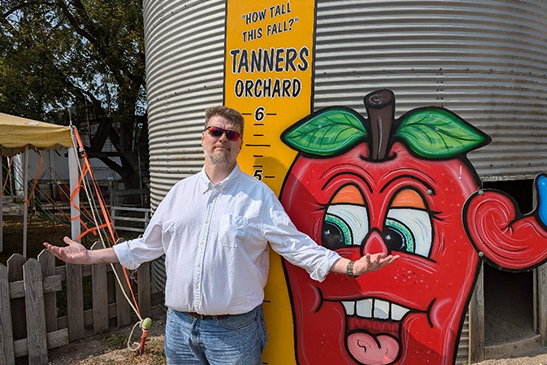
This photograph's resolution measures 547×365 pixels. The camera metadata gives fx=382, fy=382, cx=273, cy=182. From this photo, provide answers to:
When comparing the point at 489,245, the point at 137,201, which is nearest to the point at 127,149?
the point at 137,201

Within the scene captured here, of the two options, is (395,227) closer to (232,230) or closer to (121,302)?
(232,230)

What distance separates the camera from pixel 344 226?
11.5 ft

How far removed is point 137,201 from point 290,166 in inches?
599

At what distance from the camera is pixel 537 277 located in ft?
13.0

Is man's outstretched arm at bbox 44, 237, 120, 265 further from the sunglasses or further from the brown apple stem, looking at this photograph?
the brown apple stem

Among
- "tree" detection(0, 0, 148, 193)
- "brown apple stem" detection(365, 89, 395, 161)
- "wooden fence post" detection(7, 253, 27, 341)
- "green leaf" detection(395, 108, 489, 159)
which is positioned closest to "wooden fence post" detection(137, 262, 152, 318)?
"wooden fence post" detection(7, 253, 27, 341)

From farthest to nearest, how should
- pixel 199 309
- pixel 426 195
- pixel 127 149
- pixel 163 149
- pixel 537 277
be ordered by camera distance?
pixel 127 149 < pixel 163 149 < pixel 537 277 < pixel 426 195 < pixel 199 309

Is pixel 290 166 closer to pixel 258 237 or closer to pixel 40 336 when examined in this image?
pixel 258 237

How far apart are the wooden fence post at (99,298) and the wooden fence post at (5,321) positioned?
2.98 ft

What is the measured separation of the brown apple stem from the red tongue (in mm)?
1635

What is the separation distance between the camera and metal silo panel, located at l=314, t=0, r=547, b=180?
11.5ft

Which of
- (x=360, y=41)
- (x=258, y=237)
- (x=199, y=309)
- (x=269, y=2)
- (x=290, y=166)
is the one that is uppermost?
(x=269, y=2)

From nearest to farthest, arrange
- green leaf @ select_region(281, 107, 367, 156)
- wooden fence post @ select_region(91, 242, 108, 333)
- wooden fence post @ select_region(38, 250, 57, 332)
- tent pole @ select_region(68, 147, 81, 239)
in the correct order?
green leaf @ select_region(281, 107, 367, 156), wooden fence post @ select_region(38, 250, 57, 332), wooden fence post @ select_region(91, 242, 108, 333), tent pole @ select_region(68, 147, 81, 239)

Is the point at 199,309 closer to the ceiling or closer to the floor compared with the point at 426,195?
closer to the floor
